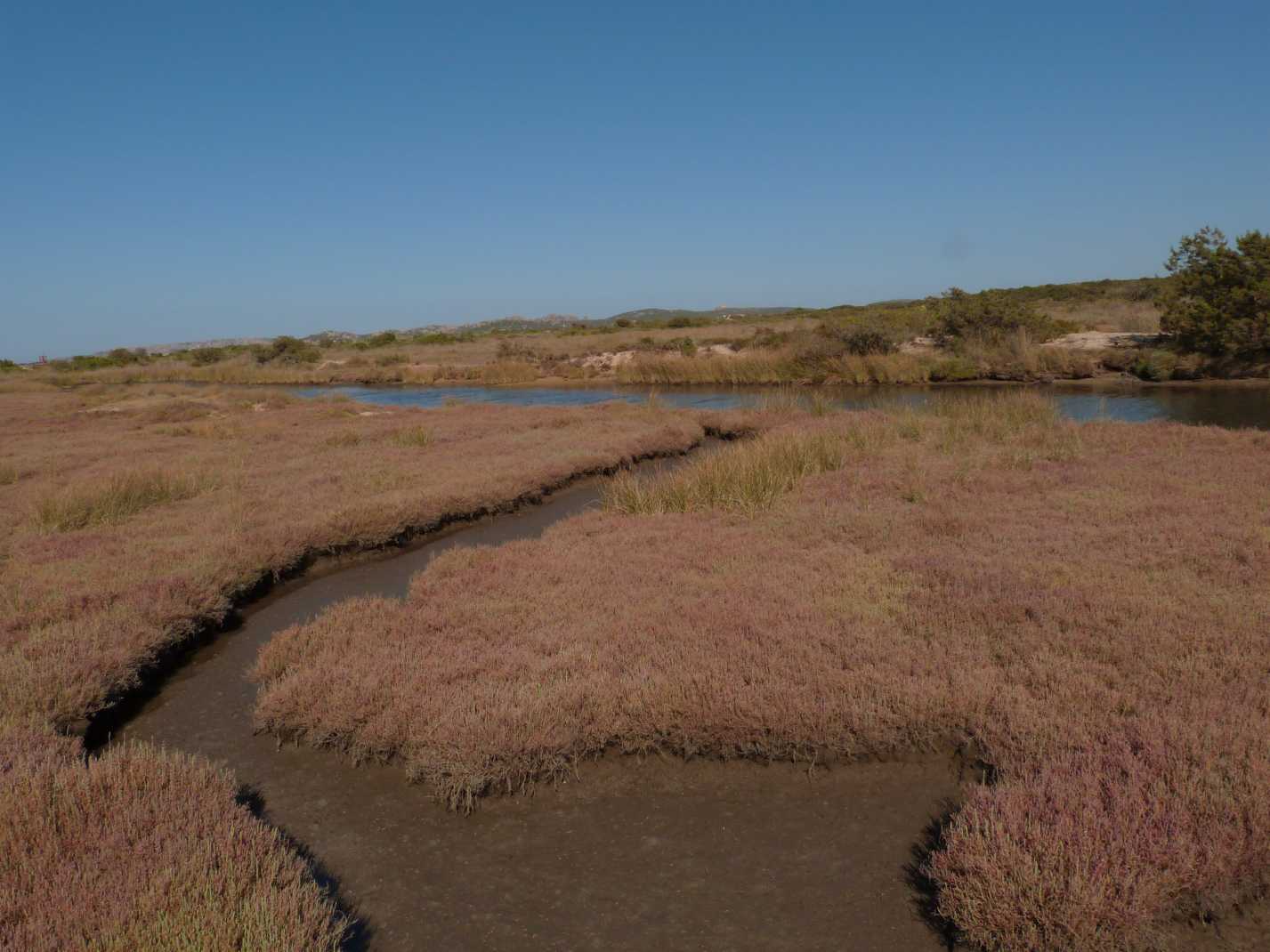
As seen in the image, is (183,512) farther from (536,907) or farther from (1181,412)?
(1181,412)

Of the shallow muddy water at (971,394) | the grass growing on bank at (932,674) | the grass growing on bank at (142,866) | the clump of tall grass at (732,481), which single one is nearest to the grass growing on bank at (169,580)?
the grass growing on bank at (142,866)

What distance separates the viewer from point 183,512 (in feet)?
37.0

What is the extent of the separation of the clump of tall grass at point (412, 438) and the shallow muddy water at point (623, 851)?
12.6 meters

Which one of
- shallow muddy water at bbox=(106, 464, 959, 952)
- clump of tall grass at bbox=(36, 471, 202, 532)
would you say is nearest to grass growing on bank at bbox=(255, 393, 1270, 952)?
shallow muddy water at bbox=(106, 464, 959, 952)

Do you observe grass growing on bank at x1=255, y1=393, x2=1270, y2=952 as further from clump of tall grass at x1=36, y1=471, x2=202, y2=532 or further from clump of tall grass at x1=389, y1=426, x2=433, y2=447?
clump of tall grass at x1=389, y1=426, x2=433, y2=447

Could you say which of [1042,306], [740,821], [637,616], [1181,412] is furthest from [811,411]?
[1042,306]

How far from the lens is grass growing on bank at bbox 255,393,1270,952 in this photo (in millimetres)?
3625

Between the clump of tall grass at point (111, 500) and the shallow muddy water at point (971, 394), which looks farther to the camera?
the shallow muddy water at point (971, 394)

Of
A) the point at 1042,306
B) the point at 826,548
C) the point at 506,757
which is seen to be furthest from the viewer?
the point at 1042,306

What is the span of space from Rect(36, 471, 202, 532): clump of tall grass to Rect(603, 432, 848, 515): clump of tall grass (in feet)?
24.9

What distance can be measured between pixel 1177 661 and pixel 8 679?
8961mm

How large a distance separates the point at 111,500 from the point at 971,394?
24819mm

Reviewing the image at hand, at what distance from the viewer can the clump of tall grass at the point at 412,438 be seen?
712 inches

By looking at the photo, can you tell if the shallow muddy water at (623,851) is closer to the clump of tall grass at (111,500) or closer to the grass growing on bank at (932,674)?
the grass growing on bank at (932,674)
